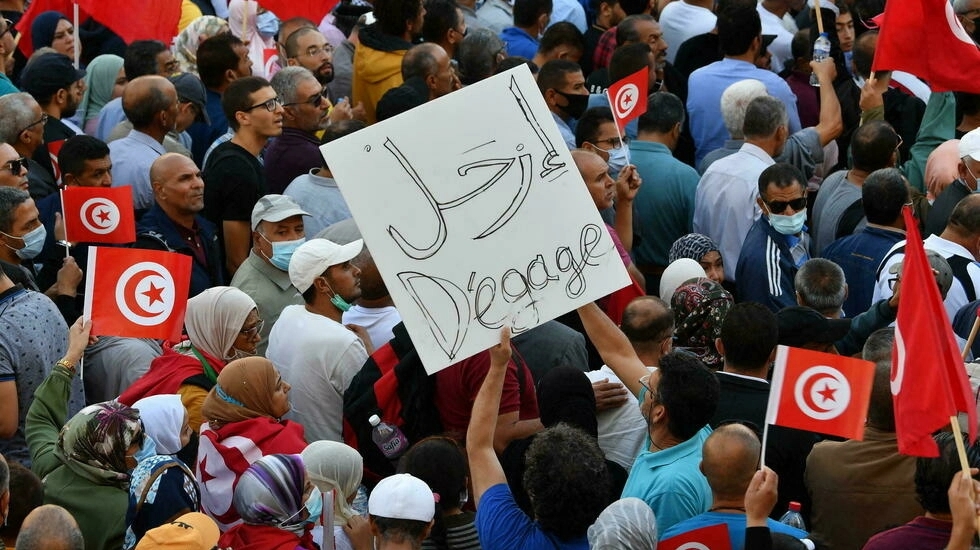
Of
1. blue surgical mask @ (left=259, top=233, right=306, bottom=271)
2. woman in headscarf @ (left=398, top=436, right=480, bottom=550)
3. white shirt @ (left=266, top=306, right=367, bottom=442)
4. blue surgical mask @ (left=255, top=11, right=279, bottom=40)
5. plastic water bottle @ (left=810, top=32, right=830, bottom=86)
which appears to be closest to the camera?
woman in headscarf @ (left=398, top=436, right=480, bottom=550)

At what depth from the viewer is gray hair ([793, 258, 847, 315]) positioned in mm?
7574

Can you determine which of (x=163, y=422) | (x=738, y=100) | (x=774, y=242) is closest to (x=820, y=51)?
(x=738, y=100)

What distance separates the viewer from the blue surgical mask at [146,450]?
5.73m

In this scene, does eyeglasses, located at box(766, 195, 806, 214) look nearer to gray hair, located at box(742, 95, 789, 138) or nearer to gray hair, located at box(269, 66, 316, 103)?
gray hair, located at box(742, 95, 789, 138)

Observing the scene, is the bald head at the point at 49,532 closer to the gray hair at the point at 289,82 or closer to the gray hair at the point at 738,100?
the gray hair at the point at 289,82

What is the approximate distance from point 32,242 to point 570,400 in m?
3.05

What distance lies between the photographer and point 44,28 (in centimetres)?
1166

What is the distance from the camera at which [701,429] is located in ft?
18.6

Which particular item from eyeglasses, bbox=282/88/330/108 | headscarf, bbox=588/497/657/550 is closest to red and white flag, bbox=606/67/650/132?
eyeglasses, bbox=282/88/330/108

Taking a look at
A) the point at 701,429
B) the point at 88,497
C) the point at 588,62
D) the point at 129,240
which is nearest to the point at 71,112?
the point at 129,240

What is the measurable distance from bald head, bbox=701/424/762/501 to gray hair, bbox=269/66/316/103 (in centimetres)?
494

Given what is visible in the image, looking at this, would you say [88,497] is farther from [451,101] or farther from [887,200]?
[887,200]

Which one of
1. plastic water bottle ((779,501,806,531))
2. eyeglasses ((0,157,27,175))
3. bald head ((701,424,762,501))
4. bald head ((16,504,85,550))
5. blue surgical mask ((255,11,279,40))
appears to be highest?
bald head ((16,504,85,550))

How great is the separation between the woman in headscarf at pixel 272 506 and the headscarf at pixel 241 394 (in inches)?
22.5
